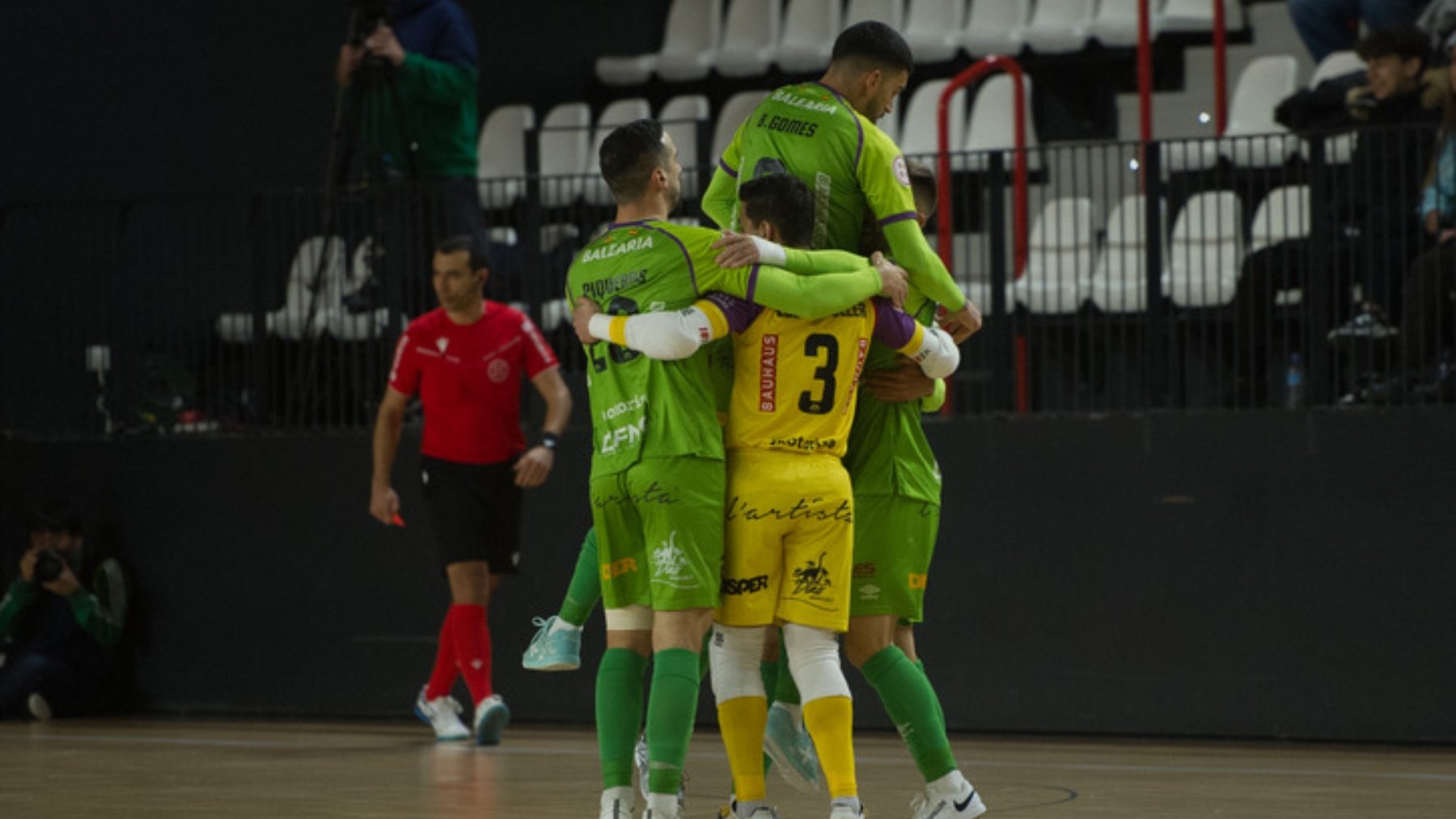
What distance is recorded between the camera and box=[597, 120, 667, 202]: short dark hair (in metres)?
6.09

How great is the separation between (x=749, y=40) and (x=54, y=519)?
544 centimetres

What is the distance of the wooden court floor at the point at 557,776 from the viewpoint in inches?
269

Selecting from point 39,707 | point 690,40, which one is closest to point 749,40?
point 690,40

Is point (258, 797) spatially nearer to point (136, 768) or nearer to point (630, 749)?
point (136, 768)

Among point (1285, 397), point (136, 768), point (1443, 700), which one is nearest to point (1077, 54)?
point (1285, 397)

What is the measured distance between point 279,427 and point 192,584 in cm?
85

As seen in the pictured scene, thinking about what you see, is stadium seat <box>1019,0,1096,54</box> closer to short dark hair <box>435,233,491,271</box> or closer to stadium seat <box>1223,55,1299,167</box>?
stadium seat <box>1223,55,1299,167</box>

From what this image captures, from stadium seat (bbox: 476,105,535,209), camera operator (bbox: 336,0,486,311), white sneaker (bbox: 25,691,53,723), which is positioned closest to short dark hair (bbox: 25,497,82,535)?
A: white sneaker (bbox: 25,691,53,723)

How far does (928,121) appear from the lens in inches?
504

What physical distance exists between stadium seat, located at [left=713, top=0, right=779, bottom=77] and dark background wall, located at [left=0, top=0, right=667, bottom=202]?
1038 mm

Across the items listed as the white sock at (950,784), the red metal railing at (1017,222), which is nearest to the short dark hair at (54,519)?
the red metal railing at (1017,222)

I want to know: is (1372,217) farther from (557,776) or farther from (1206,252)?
(557,776)

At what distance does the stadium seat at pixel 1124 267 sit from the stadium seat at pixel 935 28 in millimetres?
3971

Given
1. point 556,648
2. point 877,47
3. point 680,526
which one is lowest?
point 556,648
